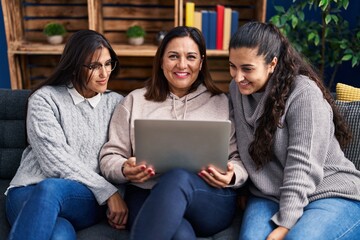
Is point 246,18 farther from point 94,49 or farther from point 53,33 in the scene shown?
point 94,49

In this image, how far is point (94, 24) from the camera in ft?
7.95

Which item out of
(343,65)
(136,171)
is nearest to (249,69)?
(136,171)

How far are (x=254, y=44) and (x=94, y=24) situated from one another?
55.4 inches

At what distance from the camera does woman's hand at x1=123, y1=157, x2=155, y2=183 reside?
1.27 metres

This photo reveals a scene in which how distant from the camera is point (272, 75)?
1.36 m

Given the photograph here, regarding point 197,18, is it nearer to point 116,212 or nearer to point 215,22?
point 215,22

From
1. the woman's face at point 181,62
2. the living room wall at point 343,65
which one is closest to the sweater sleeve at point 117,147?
the woman's face at point 181,62

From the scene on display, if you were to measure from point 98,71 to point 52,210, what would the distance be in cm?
53

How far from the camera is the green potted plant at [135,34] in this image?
2.54 m

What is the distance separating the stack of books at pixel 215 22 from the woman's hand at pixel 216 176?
1.33 meters

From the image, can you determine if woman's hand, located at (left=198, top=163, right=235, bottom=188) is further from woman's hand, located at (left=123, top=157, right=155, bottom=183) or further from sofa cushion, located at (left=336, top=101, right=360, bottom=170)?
sofa cushion, located at (left=336, top=101, right=360, bottom=170)

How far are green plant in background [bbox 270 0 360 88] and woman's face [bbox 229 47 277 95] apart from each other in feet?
3.30

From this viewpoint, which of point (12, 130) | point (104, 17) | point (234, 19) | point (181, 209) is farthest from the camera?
point (104, 17)

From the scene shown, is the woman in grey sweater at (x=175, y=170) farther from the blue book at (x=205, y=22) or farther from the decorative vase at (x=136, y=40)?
the decorative vase at (x=136, y=40)
